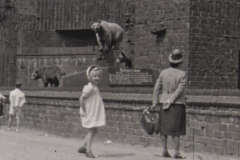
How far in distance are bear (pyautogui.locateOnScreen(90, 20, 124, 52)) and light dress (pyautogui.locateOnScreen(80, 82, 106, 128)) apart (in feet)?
31.0

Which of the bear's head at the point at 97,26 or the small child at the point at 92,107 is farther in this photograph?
the bear's head at the point at 97,26

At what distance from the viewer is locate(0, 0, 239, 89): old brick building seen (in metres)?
22.8

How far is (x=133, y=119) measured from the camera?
1523 centimetres

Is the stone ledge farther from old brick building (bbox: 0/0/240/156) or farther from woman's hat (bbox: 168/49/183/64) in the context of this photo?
woman's hat (bbox: 168/49/183/64)

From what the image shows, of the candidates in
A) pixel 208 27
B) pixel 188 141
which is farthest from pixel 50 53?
pixel 188 141

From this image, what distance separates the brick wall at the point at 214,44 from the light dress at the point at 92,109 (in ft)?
38.6

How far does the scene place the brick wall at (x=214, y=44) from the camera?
74.4ft

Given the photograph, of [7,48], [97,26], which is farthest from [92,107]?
[7,48]

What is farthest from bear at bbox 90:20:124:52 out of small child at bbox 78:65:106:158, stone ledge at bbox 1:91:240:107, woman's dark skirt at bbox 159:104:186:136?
woman's dark skirt at bbox 159:104:186:136

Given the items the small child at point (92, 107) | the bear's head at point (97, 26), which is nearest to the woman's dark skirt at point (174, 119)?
the small child at point (92, 107)

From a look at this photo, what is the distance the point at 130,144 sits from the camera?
15164 mm

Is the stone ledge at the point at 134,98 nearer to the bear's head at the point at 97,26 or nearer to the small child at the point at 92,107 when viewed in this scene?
the bear's head at the point at 97,26

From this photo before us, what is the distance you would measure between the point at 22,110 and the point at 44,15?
41.5 feet

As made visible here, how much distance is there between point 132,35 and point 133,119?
12.9 m
